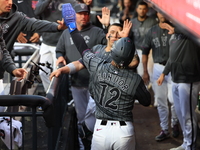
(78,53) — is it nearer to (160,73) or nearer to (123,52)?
(160,73)

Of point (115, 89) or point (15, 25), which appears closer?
point (115, 89)

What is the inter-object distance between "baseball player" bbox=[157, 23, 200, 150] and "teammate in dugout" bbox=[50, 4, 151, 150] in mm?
1812

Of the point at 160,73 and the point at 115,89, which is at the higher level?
the point at 115,89

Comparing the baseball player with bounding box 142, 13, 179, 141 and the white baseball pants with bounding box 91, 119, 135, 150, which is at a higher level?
the white baseball pants with bounding box 91, 119, 135, 150

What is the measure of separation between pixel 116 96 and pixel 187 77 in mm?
2077

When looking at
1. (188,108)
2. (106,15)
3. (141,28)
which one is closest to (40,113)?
(106,15)

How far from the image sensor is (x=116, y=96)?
440 centimetres

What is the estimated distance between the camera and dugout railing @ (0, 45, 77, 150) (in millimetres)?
3861

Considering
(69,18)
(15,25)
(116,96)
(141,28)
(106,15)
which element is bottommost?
(141,28)

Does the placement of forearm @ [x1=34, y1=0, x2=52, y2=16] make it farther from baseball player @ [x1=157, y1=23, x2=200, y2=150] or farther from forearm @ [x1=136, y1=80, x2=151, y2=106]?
forearm @ [x1=136, y1=80, x2=151, y2=106]

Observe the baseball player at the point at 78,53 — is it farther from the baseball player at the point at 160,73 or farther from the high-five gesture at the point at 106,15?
the baseball player at the point at 160,73

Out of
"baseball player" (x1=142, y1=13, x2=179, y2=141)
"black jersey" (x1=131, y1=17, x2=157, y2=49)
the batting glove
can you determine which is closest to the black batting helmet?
the batting glove

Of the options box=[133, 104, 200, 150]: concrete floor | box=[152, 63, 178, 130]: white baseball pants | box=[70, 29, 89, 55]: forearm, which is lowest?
box=[133, 104, 200, 150]: concrete floor

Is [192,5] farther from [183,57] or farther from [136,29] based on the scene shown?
[136,29]
